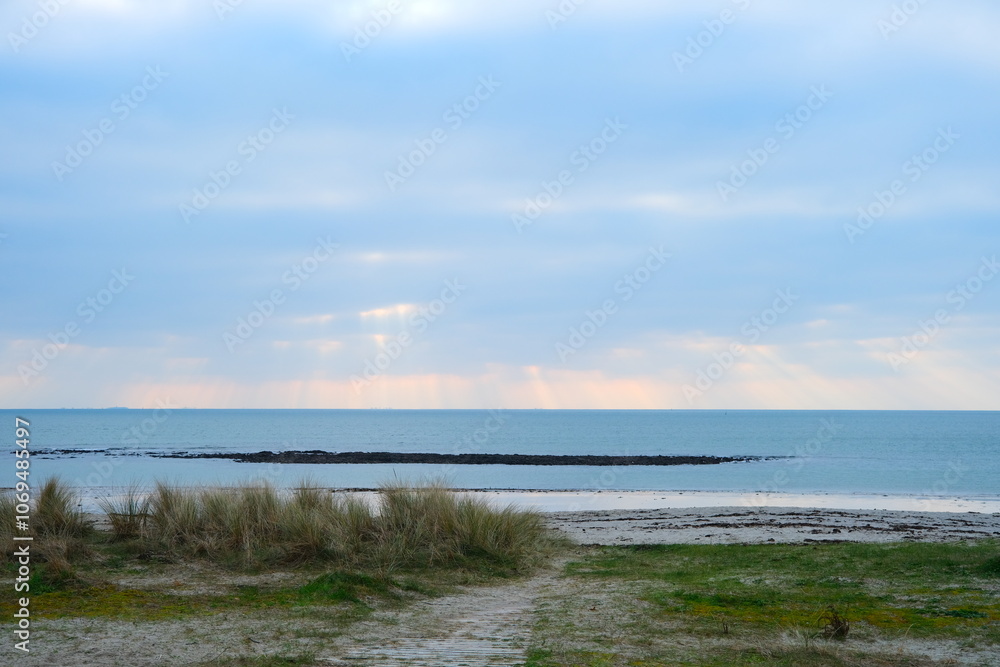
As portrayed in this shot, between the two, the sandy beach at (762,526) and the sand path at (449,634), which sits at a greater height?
the sand path at (449,634)

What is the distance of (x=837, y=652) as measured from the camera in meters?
7.07

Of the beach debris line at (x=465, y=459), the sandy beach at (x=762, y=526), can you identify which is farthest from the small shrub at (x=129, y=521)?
the beach debris line at (x=465, y=459)

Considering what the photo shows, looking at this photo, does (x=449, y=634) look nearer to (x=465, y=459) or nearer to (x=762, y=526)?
(x=762, y=526)

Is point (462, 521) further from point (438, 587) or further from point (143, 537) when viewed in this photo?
point (143, 537)

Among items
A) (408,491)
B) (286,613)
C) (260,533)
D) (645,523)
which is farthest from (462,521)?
(645,523)

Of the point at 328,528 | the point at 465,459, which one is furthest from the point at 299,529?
the point at 465,459

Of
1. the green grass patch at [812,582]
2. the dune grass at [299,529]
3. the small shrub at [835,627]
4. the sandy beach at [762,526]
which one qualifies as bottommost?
the sandy beach at [762,526]

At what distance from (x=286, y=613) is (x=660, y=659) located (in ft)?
13.4

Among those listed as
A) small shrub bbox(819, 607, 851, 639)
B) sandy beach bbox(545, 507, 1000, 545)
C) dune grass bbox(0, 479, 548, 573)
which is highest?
dune grass bbox(0, 479, 548, 573)

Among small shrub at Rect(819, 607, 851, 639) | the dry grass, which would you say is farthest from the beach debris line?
small shrub at Rect(819, 607, 851, 639)

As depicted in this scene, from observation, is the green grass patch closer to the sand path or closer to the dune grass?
the dune grass

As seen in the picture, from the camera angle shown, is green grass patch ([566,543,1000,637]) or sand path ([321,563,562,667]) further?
green grass patch ([566,543,1000,637])

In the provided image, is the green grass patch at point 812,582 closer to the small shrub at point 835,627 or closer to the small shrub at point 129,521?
the small shrub at point 835,627

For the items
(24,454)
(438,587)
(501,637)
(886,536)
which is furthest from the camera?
(886,536)
